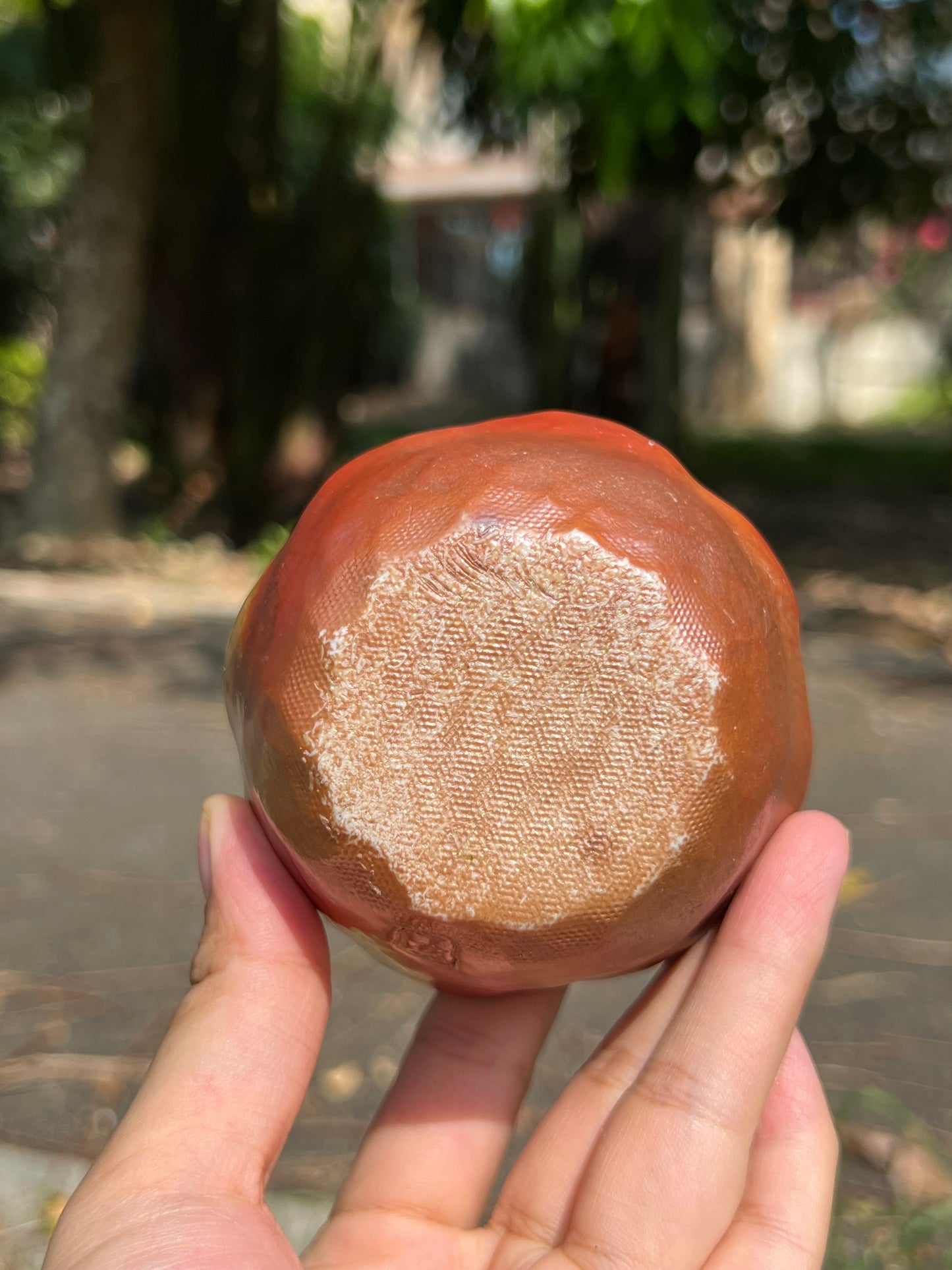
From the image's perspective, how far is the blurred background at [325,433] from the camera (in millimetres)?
2730

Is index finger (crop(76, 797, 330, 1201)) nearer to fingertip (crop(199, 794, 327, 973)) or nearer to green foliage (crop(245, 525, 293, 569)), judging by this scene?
fingertip (crop(199, 794, 327, 973))

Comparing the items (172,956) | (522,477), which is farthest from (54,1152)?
(522,477)

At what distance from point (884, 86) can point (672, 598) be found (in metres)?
7.22

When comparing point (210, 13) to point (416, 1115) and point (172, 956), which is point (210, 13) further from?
point (416, 1115)

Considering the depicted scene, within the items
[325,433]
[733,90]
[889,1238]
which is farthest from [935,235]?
[889,1238]

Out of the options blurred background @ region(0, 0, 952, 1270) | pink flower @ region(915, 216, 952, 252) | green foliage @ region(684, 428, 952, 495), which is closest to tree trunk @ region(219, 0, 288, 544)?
blurred background @ region(0, 0, 952, 1270)

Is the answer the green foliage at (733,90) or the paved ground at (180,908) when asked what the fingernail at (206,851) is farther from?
the green foliage at (733,90)

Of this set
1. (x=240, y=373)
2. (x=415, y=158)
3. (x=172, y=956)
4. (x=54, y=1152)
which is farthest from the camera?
(x=415, y=158)

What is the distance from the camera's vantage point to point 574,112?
5273 mm

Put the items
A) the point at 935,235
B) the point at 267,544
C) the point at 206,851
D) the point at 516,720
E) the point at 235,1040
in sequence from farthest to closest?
1. the point at 935,235
2. the point at 267,544
3. the point at 206,851
4. the point at 235,1040
5. the point at 516,720

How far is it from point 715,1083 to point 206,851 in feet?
2.49

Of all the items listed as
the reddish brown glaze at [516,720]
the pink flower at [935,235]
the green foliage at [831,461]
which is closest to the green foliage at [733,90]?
the green foliage at [831,461]

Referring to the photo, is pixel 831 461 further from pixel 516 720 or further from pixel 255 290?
pixel 516 720

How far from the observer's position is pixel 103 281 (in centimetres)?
621
